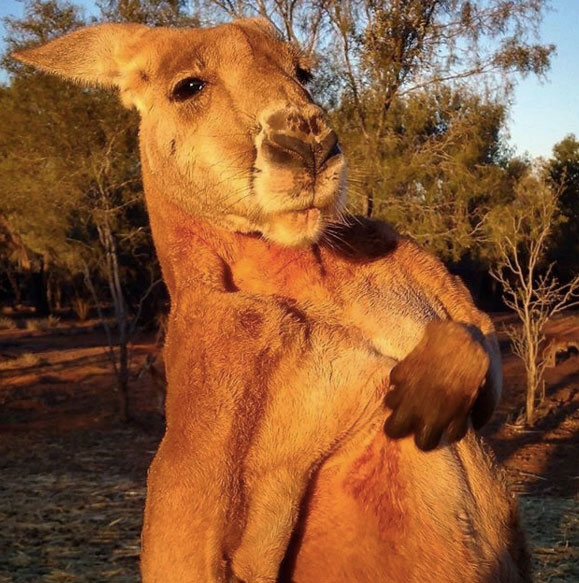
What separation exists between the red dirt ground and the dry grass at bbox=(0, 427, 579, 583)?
12mm

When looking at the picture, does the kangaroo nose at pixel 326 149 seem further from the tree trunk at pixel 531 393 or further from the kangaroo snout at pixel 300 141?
the tree trunk at pixel 531 393

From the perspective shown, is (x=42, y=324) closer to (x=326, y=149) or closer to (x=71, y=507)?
(x=71, y=507)

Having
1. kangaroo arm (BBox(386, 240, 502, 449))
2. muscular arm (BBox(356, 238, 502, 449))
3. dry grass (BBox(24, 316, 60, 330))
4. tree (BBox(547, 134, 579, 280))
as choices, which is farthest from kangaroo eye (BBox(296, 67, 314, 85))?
dry grass (BBox(24, 316, 60, 330))

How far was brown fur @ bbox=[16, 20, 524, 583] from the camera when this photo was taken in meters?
1.68

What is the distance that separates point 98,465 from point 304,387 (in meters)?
9.49

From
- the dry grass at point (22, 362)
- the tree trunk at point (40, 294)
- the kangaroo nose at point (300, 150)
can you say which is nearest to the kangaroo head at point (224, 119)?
the kangaroo nose at point (300, 150)

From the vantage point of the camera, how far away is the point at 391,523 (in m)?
1.78

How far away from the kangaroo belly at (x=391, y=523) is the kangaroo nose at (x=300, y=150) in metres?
0.61

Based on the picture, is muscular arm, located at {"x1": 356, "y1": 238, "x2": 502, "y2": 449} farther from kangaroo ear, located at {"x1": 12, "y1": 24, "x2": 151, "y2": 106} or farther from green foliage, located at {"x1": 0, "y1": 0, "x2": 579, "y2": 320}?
green foliage, located at {"x1": 0, "y1": 0, "x2": 579, "y2": 320}

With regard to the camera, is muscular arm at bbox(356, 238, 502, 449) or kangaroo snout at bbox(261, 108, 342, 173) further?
kangaroo snout at bbox(261, 108, 342, 173)

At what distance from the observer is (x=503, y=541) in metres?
1.94

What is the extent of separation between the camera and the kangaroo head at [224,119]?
190cm

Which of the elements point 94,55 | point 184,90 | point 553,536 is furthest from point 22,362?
point 184,90

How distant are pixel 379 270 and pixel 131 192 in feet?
39.0
